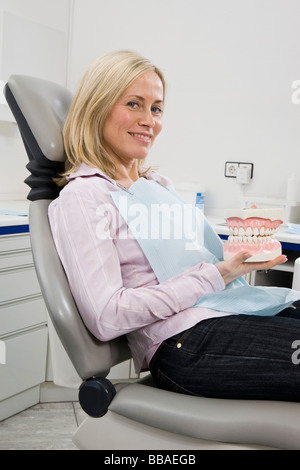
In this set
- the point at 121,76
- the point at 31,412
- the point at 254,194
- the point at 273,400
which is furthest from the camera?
the point at 254,194

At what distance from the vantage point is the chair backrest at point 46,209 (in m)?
1.12

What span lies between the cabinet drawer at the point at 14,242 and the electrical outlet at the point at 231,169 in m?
1.11

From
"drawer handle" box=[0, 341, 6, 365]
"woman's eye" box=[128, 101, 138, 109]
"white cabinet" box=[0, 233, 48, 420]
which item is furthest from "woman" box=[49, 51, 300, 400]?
"drawer handle" box=[0, 341, 6, 365]

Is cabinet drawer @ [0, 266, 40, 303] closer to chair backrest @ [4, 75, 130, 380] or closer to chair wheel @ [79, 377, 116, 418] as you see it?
chair backrest @ [4, 75, 130, 380]

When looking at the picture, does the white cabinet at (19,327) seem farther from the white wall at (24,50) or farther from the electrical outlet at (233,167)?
the electrical outlet at (233,167)

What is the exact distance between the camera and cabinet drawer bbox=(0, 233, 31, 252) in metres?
2.12

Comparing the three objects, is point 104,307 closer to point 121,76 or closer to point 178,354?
point 178,354

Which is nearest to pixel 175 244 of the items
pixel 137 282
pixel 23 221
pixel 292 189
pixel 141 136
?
pixel 137 282

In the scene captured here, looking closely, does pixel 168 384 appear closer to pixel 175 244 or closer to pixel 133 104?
pixel 175 244

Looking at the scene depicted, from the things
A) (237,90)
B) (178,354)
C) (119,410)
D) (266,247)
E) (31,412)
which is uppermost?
(237,90)

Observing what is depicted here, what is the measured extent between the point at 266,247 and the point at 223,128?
1.73 metres

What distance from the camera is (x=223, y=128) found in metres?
2.85

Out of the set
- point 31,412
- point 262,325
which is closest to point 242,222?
point 262,325

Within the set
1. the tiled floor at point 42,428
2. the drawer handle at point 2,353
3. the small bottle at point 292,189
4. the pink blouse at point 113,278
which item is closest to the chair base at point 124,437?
the pink blouse at point 113,278
